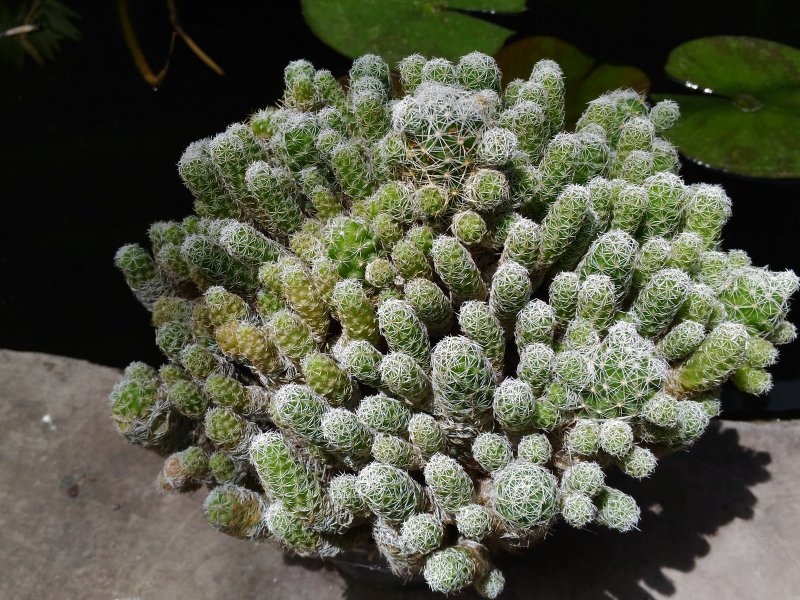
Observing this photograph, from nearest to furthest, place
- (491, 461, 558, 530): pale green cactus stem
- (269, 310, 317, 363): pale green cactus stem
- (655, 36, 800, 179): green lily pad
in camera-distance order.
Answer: (491, 461, 558, 530): pale green cactus stem < (269, 310, 317, 363): pale green cactus stem < (655, 36, 800, 179): green lily pad

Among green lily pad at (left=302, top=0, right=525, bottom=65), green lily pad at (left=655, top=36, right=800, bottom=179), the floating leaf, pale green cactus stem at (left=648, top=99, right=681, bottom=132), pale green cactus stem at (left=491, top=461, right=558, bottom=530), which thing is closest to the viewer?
pale green cactus stem at (left=491, top=461, right=558, bottom=530)

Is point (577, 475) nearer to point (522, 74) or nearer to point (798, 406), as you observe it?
point (798, 406)

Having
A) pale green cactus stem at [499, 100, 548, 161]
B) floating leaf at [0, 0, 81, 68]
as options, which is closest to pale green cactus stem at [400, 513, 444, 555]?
pale green cactus stem at [499, 100, 548, 161]

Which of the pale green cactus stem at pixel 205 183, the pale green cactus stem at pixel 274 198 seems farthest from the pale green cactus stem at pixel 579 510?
the pale green cactus stem at pixel 205 183

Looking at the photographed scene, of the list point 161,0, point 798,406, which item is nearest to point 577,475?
point 798,406

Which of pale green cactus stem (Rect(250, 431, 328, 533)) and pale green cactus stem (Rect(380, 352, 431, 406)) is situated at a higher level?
pale green cactus stem (Rect(380, 352, 431, 406))

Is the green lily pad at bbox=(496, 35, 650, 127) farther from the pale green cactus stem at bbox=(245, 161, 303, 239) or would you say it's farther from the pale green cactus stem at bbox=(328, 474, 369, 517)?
the pale green cactus stem at bbox=(328, 474, 369, 517)

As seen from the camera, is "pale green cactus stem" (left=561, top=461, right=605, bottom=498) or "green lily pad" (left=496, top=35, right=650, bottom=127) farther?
"green lily pad" (left=496, top=35, right=650, bottom=127)
